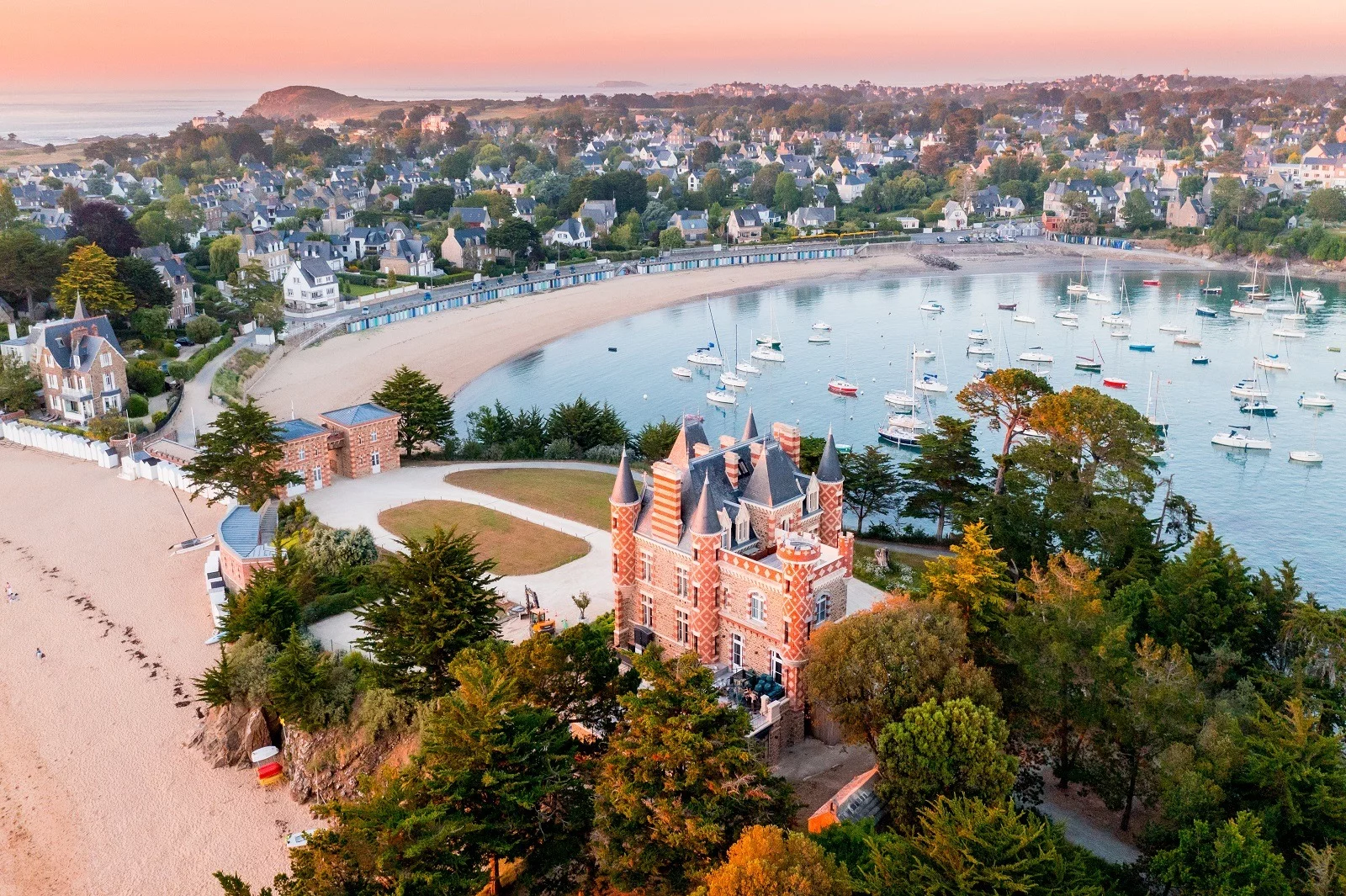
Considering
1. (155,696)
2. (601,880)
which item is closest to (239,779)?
(155,696)

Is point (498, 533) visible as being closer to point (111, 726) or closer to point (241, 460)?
point (241, 460)

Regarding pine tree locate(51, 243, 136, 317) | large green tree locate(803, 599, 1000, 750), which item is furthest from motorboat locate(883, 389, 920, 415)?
pine tree locate(51, 243, 136, 317)

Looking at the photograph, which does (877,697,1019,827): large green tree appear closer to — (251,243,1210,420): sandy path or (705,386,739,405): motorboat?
(251,243,1210,420): sandy path

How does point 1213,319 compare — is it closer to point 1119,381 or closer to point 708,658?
point 1119,381

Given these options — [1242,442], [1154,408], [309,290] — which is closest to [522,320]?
[309,290]

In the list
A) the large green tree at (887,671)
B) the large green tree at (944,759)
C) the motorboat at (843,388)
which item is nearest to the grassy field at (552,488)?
the large green tree at (887,671)
